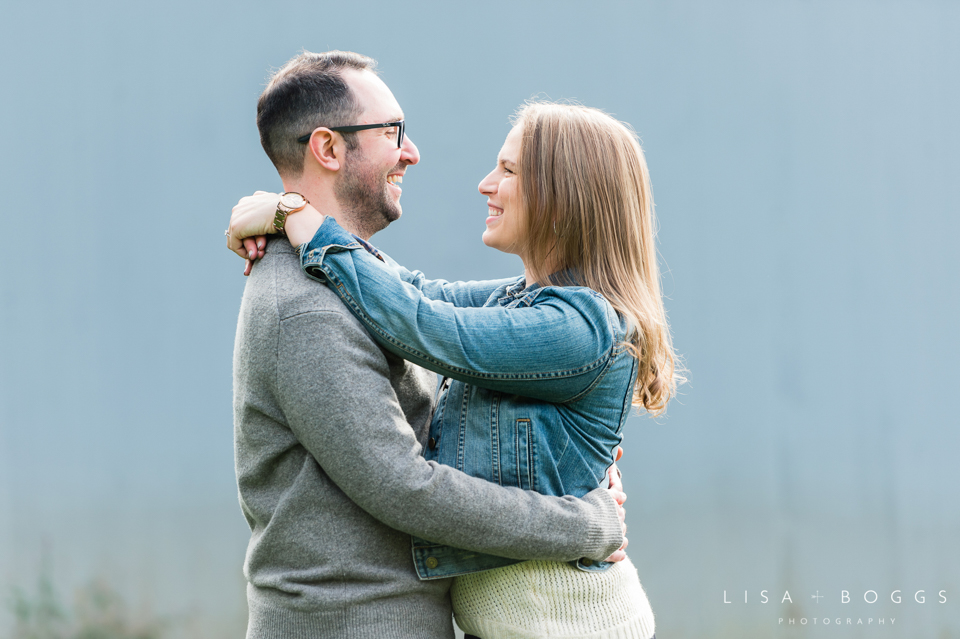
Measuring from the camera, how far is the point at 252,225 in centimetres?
151

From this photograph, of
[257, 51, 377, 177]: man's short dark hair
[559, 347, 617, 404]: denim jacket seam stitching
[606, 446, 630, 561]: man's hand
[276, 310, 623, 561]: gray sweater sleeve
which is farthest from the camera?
[257, 51, 377, 177]: man's short dark hair

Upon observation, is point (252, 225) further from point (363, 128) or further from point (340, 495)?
point (340, 495)

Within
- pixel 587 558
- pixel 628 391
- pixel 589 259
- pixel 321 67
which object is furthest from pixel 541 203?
pixel 587 558

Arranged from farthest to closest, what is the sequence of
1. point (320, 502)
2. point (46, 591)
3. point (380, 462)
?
point (46, 591) → point (320, 502) → point (380, 462)

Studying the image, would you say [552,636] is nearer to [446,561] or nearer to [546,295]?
[446,561]

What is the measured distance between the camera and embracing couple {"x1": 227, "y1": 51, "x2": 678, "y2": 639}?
4.44ft

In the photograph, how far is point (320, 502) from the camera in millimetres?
1420

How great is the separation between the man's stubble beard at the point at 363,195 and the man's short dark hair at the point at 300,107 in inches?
2.0

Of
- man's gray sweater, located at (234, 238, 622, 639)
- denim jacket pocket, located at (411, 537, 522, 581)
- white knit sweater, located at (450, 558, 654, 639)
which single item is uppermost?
man's gray sweater, located at (234, 238, 622, 639)

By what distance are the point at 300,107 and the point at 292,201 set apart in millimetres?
308

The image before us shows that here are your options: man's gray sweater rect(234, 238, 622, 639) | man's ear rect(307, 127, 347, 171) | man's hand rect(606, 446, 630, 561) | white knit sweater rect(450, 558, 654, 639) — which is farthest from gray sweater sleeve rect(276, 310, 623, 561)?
man's ear rect(307, 127, 347, 171)

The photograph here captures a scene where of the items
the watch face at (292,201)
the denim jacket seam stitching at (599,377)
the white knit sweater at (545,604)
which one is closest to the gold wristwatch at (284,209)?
the watch face at (292,201)

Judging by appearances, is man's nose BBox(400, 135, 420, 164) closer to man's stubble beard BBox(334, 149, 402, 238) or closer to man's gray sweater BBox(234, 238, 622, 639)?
man's stubble beard BBox(334, 149, 402, 238)

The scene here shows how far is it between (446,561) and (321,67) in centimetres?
117
